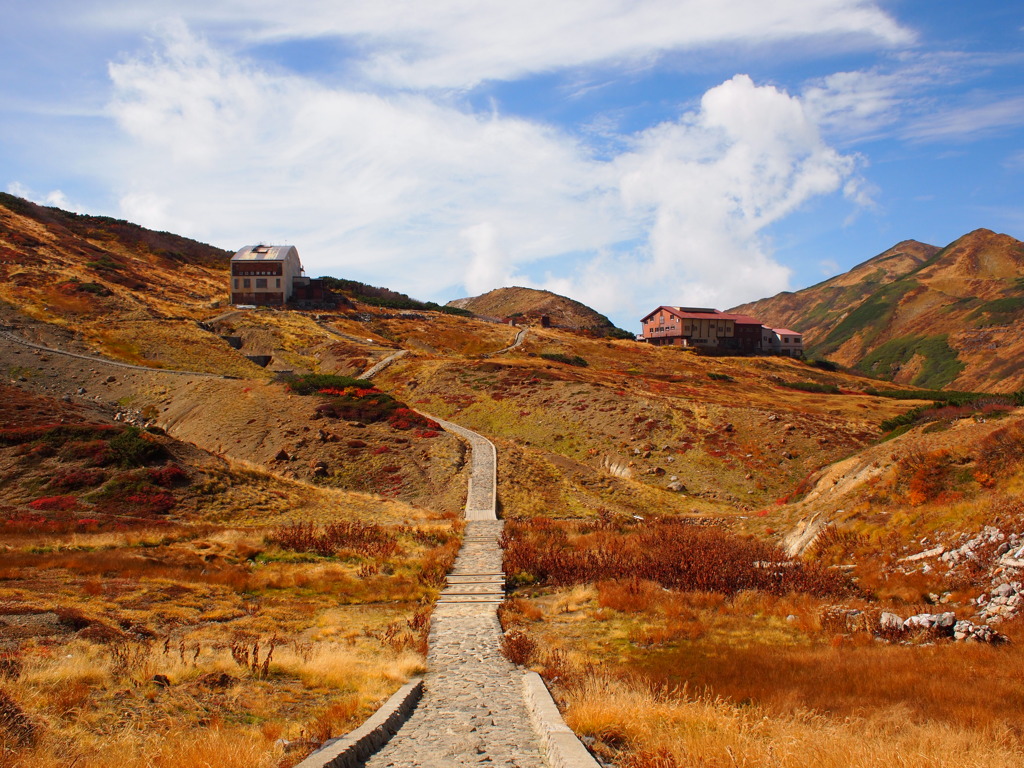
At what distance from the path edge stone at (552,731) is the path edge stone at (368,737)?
6.51 ft

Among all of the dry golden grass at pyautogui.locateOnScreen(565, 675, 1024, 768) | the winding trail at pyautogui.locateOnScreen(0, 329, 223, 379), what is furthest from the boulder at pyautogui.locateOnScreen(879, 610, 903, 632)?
the winding trail at pyautogui.locateOnScreen(0, 329, 223, 379)

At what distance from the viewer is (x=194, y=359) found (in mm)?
66188

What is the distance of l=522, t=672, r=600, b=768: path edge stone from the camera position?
7.55 m

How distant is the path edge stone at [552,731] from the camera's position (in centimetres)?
755

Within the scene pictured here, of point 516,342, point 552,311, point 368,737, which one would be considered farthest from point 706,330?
point 368,737

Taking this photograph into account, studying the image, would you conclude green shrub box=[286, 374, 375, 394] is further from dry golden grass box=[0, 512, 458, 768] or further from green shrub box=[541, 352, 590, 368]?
green shrub box=[541, 352, 590, 368]

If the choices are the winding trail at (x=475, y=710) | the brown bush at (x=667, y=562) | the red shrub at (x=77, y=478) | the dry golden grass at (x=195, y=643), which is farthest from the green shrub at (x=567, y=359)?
the winding trail at (x=475, y=710)

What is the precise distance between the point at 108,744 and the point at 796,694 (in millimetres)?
9454

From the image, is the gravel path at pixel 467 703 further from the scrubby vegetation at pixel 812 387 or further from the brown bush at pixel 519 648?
the scrubby vegetation at pixel 812 387

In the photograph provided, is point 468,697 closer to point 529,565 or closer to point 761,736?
point 761,736

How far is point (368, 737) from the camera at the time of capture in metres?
8.35

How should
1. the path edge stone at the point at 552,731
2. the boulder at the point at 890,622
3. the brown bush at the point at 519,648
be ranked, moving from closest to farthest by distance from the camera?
the path edge stone at the point at 552,731 < the brown bush at the point at 519,648 < the boulder at the point at 890,622

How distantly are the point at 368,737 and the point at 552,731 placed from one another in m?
2.49

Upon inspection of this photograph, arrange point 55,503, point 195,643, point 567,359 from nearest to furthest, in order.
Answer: point 195,643 < point 55,503 < point 567,359
